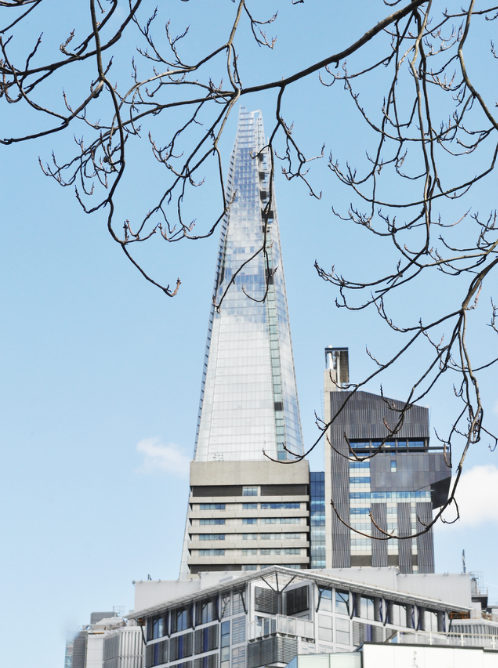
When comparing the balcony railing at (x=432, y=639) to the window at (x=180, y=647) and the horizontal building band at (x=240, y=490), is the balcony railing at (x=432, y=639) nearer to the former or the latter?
the window at (x=180, y=647)

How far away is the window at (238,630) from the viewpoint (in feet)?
164

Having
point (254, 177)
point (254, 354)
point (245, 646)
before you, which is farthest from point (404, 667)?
point (254, 177)

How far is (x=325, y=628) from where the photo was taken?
161ft

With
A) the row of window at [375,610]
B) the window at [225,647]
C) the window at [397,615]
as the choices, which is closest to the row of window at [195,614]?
the window at [225,647]

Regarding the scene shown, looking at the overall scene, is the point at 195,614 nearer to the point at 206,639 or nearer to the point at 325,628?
the point at 206,639

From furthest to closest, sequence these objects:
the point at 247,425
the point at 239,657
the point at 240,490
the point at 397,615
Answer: the point at 247,425, the point at 240,490, the point at 397,615, the point at 239,657

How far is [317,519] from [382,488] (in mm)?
20332

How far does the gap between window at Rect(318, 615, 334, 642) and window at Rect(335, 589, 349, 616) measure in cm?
77

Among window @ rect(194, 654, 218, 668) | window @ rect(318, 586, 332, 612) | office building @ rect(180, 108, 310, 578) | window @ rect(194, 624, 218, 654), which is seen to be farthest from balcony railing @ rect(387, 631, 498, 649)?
office building @ rect(180, 108, 310, 578)

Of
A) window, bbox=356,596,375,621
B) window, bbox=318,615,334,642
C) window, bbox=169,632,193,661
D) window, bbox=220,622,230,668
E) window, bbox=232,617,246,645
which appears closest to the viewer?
window, bbox=318,615,334,642

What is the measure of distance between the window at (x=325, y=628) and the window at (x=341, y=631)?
33 centimetres

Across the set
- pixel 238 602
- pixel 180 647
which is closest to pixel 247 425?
pixel 180 647

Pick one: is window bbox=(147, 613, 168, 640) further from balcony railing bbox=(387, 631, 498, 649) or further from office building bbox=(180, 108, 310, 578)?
office building bbox=(180, 108, 310, 578)

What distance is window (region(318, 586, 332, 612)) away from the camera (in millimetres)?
49906
